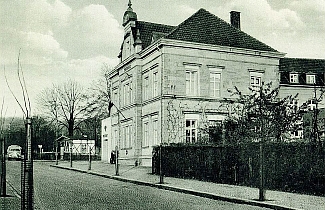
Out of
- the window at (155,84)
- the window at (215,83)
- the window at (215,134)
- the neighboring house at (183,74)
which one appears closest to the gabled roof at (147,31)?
the neighboring house at (183,74)

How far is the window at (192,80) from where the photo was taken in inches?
1435

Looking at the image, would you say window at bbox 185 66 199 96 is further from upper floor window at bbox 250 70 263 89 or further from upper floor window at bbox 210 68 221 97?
upper floor window at bbox 250 70 263 89

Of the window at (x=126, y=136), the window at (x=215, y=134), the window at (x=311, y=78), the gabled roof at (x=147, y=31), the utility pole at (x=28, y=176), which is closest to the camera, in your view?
the utility pole at (x=28, y=176)

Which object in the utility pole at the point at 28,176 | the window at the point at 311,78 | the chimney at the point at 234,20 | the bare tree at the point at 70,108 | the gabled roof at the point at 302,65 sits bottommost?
the utility pole at the point at 28,176

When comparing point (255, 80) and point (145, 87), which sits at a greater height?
point (255, 80)

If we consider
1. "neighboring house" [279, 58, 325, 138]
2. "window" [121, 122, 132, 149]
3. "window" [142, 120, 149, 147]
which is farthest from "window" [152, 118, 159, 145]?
"neighboring house" [279, 58, 325, 138]

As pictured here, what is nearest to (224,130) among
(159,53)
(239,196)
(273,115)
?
(273,115)

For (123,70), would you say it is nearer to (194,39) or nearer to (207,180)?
(194,39)

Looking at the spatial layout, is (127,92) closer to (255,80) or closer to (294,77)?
(255,80)

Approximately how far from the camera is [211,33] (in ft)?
124

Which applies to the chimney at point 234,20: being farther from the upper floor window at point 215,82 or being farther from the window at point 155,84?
the window at point 155,84

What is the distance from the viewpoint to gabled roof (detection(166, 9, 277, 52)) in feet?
119

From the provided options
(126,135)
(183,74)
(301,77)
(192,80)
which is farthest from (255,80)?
(301,77)

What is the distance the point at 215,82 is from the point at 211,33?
3760 millimetres
